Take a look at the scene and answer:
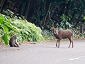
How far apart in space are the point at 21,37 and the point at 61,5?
13625 millimetres

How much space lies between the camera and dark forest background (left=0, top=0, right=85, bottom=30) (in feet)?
85.6

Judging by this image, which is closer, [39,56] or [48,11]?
[39,56]

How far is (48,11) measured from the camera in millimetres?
27719

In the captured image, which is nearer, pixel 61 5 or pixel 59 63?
pixel 59 63

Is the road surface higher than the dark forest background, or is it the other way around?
the dark forest background

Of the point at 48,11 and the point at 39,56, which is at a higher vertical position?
the point at 48,11

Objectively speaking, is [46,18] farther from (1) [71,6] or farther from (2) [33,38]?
(2) [33,38]

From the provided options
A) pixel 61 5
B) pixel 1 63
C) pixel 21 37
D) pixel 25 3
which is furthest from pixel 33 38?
pixel 61 5

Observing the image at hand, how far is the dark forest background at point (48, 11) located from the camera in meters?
26.1

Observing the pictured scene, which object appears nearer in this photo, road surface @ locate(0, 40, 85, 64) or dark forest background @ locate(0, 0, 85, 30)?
road surface @ locate(0, 40, 85, 64)

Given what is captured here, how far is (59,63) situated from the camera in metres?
8.87

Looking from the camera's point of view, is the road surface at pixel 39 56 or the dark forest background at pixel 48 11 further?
the dark forest background at pixel 48 11

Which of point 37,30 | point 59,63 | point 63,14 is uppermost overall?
point 63,14

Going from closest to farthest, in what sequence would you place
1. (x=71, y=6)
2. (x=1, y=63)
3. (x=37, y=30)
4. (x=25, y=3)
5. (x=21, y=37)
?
1. (x=1, y=63)
2. (x=21, y=37)
3. (x=37, y=30)
4. (x=25, y=3)
5. (x=71, y=6)
